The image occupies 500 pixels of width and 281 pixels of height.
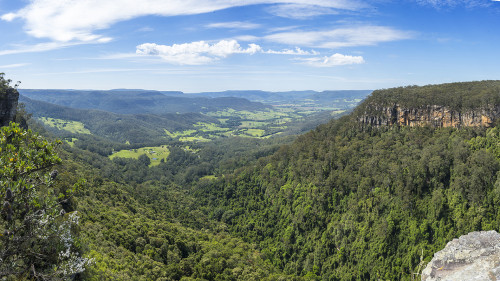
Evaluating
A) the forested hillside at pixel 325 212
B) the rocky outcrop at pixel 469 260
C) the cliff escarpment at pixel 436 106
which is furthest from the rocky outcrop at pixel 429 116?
the rocky outcrop at pixel 469 260

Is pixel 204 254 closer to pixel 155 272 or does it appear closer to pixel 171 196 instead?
pixel 155 272

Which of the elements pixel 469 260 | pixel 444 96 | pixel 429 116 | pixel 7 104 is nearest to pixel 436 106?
pixel 429 116

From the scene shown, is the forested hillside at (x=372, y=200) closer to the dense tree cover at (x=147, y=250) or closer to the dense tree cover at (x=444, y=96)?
the dense tree cover at (x=444, y=96)

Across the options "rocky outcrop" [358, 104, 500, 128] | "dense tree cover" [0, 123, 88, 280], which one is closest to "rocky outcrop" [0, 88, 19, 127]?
"dense tree cover" [0, 123, 88, 280]

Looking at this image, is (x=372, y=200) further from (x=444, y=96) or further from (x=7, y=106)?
(x=7, y=106)

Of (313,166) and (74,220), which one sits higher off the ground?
(74,220)

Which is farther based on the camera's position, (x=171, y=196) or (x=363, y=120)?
(x=171, y=196)

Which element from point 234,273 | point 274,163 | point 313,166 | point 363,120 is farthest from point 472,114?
point 234,273
